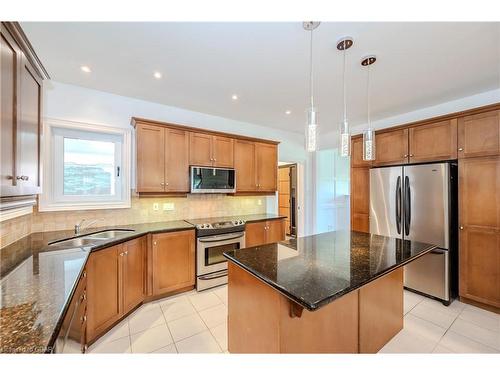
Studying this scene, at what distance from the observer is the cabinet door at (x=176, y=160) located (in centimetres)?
285

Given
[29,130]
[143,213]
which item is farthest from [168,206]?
[29,130]

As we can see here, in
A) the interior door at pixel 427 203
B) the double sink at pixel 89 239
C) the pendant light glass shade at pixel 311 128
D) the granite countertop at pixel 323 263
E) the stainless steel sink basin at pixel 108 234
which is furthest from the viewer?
the interior door at pixel 427 203

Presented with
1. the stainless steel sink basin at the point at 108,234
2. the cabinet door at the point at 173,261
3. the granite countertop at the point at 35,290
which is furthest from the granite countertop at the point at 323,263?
the stainless steel sink basin at the point at 108,234

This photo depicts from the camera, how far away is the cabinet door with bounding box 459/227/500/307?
2.23 meters

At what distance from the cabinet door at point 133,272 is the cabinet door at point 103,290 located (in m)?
0.08

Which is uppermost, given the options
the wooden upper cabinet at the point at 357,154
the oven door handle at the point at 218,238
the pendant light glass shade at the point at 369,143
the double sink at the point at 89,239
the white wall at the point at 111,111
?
the white wall at the point at 111,111

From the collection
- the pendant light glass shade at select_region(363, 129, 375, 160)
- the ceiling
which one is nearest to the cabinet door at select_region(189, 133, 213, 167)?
the ceiling

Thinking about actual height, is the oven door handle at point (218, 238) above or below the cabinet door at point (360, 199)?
below

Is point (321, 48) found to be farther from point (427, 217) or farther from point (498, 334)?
point (498, 334)

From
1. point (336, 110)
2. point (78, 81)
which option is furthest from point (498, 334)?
point (78, 81)

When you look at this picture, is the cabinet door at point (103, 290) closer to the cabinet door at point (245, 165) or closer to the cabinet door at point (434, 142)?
the cabinet door at point (245, 165)

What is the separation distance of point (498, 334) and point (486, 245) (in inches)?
33.4

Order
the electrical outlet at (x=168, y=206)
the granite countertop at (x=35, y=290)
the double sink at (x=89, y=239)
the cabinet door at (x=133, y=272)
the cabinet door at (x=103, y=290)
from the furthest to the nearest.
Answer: the electrical outlet at (x=168, y=206)
the cabinet door at (x=133, y=272)
the double sink at (x=89, y=239)
the cabinet door at (x=103, y=290)
the granite countertop at (x=35, y=290)

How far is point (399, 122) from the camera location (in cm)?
347
